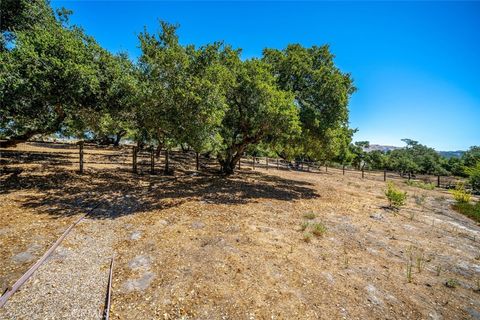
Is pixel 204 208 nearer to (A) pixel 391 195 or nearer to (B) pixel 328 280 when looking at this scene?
(B) pixel 328 280

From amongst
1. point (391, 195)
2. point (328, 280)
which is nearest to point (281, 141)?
point (391, 195)

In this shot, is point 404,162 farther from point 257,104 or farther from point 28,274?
point 28,274

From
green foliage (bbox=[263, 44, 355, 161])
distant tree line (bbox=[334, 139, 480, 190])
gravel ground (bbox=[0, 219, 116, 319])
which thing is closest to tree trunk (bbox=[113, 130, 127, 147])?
green foliage (bbox=[263, 44, 355, 161])

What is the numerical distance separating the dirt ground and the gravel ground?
0.27 metres

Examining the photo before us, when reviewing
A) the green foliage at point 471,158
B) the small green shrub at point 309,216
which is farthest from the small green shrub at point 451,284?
the green foliage at point 471,158

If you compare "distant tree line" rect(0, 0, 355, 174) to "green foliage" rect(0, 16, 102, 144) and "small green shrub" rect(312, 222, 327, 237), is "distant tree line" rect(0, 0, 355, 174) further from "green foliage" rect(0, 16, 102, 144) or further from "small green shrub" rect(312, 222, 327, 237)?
"small green shrub" rect(312, 222, 327, 237)

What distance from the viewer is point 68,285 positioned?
15.2 feet

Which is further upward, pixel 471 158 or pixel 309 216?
pixel 471 158

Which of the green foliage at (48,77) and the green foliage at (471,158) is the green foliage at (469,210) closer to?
the green foliage at (471,158)

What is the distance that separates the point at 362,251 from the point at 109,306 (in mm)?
6635

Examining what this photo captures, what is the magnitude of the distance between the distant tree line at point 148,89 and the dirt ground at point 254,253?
12.0ft

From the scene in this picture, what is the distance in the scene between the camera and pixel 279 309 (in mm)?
4277

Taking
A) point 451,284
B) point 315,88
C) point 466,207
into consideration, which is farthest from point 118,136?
point 466,207

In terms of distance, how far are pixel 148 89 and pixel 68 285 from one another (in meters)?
8.81
